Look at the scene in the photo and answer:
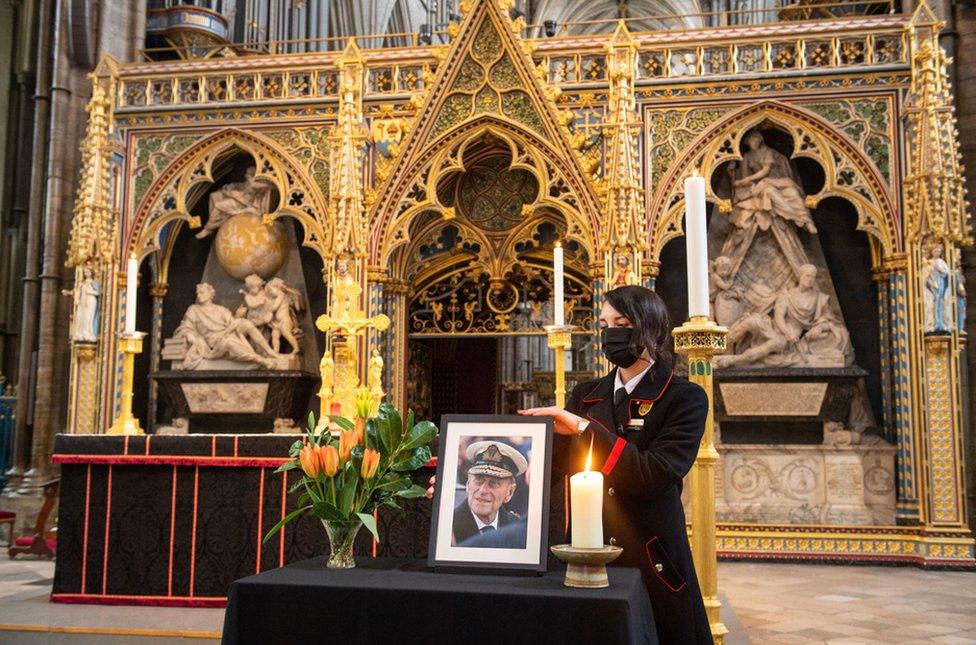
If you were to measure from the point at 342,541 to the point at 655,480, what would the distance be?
39.7 inches

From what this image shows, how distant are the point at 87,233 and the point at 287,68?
3.32 metres

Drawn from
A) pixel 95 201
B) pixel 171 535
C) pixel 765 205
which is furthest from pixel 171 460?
pixel 765 205

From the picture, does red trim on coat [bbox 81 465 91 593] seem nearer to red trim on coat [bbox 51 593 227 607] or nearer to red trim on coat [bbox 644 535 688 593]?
red trim on coat [bbox 51 593 227 607]

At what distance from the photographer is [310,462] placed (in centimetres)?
301

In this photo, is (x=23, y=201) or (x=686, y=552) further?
(x=23, y=201)

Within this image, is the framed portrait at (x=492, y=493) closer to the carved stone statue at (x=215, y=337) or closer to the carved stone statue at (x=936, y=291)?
the carved stone statue at (x=936, y=291)

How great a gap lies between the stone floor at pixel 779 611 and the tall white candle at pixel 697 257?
2.47 m

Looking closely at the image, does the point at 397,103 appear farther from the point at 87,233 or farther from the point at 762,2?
the point at 762,2

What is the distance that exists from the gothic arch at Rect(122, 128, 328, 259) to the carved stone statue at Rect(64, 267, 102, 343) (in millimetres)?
648

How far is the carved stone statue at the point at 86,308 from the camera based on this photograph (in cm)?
1184

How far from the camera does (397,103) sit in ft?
40.1

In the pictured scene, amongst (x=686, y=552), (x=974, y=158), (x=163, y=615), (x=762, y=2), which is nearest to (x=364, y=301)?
(x=163, y=615)

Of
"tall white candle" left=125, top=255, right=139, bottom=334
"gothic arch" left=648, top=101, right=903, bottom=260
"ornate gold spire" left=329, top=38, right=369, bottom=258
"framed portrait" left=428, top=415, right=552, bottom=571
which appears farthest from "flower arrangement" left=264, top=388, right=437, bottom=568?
"gothic arch" left=648, top=101, right=903, bottom=260

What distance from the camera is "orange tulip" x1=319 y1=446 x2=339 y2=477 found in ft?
9.88
